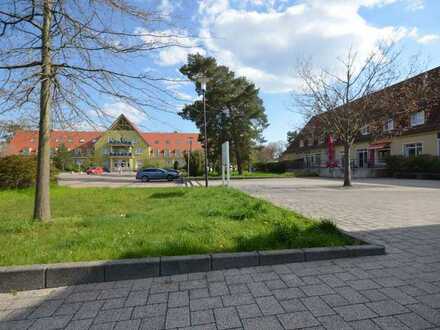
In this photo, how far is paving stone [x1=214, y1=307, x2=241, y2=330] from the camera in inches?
93.7

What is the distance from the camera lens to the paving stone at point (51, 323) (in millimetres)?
2418

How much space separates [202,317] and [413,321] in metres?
1.86

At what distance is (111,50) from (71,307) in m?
4.08

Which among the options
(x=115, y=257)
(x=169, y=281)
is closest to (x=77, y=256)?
(x=115, y=257)

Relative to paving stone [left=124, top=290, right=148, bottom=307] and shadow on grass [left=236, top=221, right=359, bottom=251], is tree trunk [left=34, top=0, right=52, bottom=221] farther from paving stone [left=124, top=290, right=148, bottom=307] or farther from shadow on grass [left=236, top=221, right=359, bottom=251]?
shadow on grass [left=236, top=221, right=359, bottom=251]

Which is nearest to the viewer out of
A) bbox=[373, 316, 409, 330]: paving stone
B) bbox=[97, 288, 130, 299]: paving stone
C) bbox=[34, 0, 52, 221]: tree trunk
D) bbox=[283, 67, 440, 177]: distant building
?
bbox=[373, 316, 409, 330]: paving stone

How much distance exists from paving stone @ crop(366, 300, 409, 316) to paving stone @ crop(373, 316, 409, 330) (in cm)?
8

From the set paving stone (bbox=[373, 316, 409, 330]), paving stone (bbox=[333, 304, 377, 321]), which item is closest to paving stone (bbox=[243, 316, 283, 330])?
paving stone (bbox=[333, 304, 377, 321])

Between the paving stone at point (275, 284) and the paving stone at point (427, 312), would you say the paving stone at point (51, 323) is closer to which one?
the paving stone at point (275, 284)

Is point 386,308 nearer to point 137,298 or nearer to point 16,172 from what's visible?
point 137,298

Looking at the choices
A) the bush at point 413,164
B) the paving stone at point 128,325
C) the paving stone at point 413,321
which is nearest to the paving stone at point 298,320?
the paving stone at point 413,321

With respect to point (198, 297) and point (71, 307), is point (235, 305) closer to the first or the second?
point (198, 297)

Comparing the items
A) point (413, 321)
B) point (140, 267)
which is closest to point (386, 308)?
point (413, 321)

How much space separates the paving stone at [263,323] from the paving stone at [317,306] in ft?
1.33
